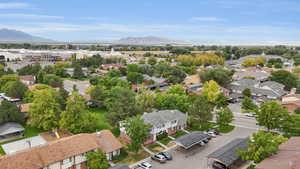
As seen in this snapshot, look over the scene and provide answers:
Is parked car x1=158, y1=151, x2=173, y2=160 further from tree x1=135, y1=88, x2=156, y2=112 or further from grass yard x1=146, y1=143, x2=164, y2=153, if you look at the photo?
tree x1=135, y1=88, x2=156, y2=112

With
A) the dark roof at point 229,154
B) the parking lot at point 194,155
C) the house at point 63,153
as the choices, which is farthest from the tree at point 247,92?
the house at point 63,153

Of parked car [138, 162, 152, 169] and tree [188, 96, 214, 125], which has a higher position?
tree [188, 96, 214, 125]

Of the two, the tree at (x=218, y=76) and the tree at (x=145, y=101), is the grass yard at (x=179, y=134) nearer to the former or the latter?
the tree at (x=145, y=101)

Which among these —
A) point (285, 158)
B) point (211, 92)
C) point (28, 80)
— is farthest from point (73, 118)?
point (28, 80)

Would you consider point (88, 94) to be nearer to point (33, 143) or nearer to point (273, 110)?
point (33, 143)

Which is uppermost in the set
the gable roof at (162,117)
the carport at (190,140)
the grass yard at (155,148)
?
the gable roof at (162,117)

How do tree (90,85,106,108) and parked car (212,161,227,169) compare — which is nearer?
parked car (212,161,227,169)

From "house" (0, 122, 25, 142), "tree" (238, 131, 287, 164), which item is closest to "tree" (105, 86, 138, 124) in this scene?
"house" (0, 122, 25, 142)
